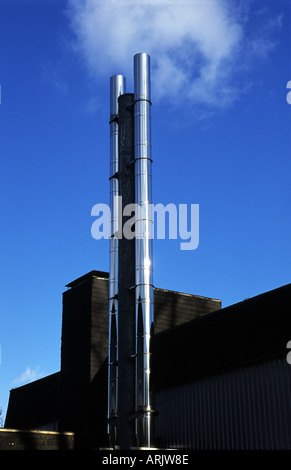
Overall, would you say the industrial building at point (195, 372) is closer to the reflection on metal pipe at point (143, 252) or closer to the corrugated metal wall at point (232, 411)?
the corrugated metal wall at point (232, 411)

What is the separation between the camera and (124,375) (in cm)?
2286

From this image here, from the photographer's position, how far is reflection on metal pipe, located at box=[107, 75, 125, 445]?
23.5 m

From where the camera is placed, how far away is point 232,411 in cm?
2338

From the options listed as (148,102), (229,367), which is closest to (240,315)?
(229,367)

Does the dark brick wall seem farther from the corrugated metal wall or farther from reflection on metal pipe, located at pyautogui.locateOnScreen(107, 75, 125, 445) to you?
the corrugated metal wall

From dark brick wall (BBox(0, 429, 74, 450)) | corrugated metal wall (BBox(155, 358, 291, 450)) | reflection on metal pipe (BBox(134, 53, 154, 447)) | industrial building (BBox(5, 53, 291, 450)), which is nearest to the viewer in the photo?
corrugated metal wall (BBox(155, 358, 291, 450))

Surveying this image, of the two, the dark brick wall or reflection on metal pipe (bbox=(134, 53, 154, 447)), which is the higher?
reflection on metal pipe (bbox=(134, 53, 154, 447))

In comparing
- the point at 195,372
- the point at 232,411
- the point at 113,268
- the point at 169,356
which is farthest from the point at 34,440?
the point at 232,411

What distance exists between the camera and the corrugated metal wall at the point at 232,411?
848 inches

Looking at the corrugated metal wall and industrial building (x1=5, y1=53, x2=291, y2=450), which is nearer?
the corrugated metal wall

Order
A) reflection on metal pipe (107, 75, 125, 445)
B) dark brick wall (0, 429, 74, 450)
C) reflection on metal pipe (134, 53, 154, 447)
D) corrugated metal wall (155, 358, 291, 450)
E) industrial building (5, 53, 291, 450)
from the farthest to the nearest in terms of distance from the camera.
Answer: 1. dark brick wall (0, 429, 74, 450)
2. reflection on metal pipe (107, 75, 125, 445)
3. industrial building (5, 53, 291, 450)
4. reflection on metal pipe (134, 53, 154, 447)
5. corrugated metal wall (155, 358, 291, 450)

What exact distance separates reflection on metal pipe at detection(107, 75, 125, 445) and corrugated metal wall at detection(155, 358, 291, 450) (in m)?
3.77

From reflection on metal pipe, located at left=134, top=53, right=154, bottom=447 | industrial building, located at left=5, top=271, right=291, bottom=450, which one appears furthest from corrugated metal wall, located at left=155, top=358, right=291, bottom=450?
reflection on metal pipe, located at left=134, top=53, right=154, bottom=447

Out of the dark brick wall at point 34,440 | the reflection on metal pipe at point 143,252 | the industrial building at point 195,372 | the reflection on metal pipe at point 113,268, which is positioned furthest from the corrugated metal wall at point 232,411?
the dark brick wall at point 34,440
